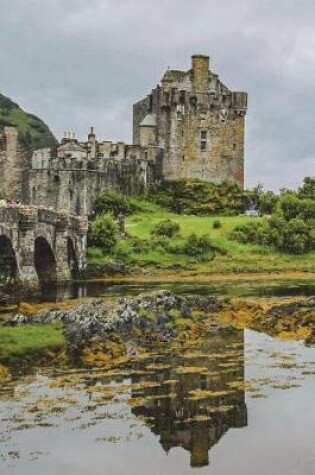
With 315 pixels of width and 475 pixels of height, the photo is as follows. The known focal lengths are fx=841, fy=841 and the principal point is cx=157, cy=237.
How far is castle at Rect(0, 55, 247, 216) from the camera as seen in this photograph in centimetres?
8662

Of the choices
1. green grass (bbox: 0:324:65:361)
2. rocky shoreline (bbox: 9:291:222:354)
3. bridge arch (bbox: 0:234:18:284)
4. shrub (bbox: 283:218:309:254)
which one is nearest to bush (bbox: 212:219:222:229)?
shrub (bbox: 283:218:309:254)

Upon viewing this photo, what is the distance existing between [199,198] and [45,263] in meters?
30.5

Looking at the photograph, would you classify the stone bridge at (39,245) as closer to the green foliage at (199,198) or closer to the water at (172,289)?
the water at (172,289)

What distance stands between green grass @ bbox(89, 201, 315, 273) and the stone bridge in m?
2.77

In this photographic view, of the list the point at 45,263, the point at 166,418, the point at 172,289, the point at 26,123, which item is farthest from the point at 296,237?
the point at 26,123

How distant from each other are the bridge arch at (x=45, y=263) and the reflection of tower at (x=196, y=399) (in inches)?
1273

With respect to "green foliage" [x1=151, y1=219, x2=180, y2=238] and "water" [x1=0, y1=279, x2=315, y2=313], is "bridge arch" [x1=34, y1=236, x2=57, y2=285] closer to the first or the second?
"water" [x1=0, y1=279, x2=315, y2=313]

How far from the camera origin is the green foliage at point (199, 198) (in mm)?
90000

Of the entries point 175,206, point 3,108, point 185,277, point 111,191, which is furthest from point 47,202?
point 3,108

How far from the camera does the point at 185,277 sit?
67.9 metres

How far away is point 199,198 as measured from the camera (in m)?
91.3

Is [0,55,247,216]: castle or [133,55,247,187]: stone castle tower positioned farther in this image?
[133,55,247,187]: stone castle tower

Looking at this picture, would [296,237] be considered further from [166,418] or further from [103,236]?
[166,418]

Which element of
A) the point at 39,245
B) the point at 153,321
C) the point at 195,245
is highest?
the point at 39,245
